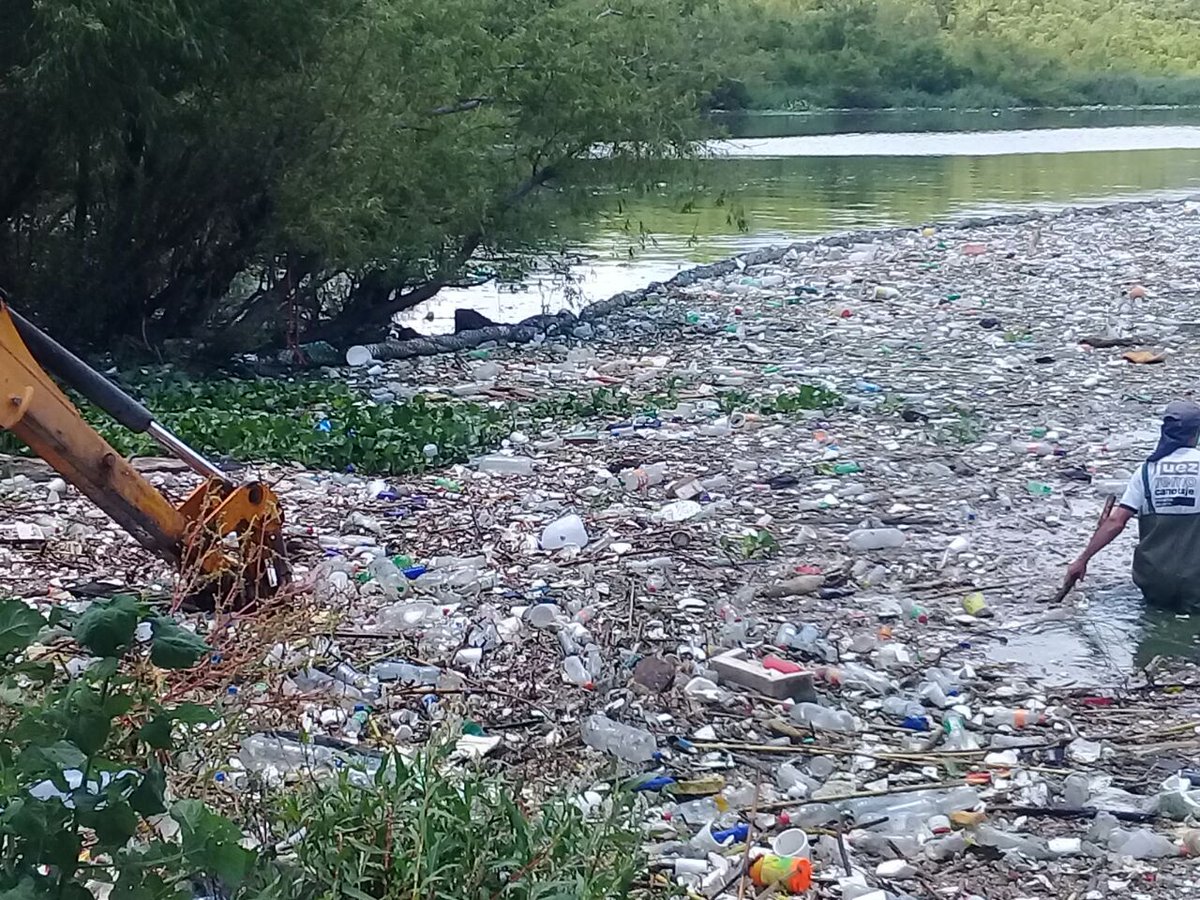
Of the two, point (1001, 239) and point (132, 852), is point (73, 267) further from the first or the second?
point (1001, 239)

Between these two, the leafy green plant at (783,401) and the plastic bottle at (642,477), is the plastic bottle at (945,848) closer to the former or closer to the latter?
the plastic bottle at (642,477)

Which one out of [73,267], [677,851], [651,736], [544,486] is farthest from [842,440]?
[73,267]

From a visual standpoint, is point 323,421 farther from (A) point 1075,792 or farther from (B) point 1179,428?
(A) point 1075,792

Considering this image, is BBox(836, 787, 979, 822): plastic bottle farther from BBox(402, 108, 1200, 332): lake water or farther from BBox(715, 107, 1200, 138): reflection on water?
→ BBox(715, 107, 1200, 138): reflection on water

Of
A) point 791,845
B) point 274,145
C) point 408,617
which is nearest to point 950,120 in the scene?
point 274,145

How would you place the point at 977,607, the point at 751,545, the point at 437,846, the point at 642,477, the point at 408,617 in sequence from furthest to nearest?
the point at 642,477 → the point at 751,545 → the point at 977,607 → the point at 408,617 → the point at 437,846

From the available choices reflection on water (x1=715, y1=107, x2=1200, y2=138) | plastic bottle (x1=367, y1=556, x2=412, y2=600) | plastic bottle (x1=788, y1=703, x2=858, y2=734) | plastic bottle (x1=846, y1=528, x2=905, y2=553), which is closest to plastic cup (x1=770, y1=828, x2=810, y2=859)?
plastic bottle (x1=788, y1=703, x2=858, y2=734)

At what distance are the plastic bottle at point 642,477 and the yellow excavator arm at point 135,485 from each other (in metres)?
2.76

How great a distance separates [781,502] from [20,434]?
4140 millimetres

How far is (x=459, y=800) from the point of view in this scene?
321cm

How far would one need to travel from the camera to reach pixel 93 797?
8.03 feet

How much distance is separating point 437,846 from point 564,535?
341cm

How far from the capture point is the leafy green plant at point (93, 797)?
7.78ft

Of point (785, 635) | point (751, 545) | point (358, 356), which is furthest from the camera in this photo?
point (358, 356)
